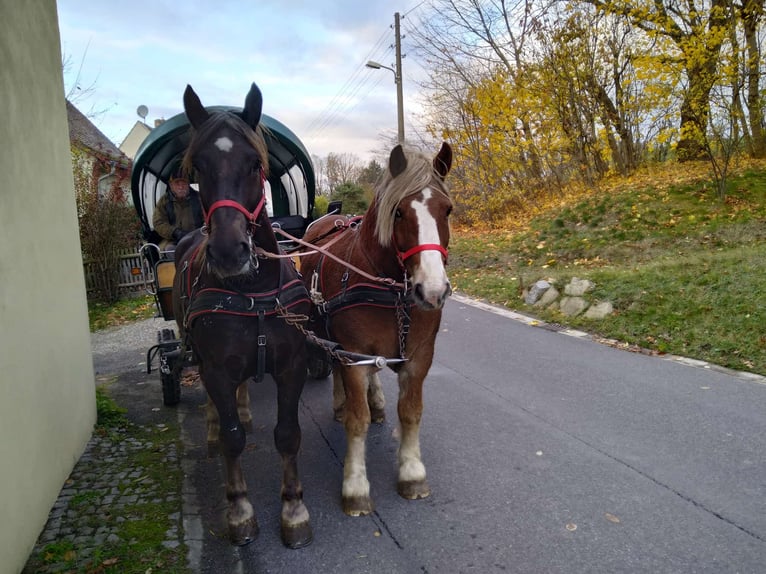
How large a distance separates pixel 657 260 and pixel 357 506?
752 cm

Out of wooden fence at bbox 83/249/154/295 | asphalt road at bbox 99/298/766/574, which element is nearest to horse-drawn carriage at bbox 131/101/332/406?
asphalt road at bbox 99/298/766/574

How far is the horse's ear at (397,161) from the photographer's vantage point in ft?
9.11

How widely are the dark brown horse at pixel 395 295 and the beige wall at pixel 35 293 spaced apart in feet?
5.51

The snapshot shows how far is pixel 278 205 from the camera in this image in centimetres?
548

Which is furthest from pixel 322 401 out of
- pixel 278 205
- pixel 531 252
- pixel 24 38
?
pixel 531 252

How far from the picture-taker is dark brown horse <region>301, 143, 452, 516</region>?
2.63 meters

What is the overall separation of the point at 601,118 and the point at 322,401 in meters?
12.7

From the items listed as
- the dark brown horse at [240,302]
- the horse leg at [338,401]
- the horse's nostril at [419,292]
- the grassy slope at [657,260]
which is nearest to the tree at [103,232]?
the grassy slope at [657,260]

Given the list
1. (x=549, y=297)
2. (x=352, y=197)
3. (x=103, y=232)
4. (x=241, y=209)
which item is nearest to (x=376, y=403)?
(x=241, y=209)

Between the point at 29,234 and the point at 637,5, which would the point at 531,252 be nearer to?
the point at 637,5

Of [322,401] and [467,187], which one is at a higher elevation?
[467,187]

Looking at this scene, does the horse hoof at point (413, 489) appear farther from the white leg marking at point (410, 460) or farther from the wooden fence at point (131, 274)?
the wooden fence at point (131, 274)

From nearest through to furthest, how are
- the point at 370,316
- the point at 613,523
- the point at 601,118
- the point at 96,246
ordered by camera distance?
the point at 613,523 → the point at 370,316 → the point at 96,246 → the point at 601,118

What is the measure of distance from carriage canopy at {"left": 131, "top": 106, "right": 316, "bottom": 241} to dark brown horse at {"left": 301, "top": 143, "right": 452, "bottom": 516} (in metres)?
1.26
